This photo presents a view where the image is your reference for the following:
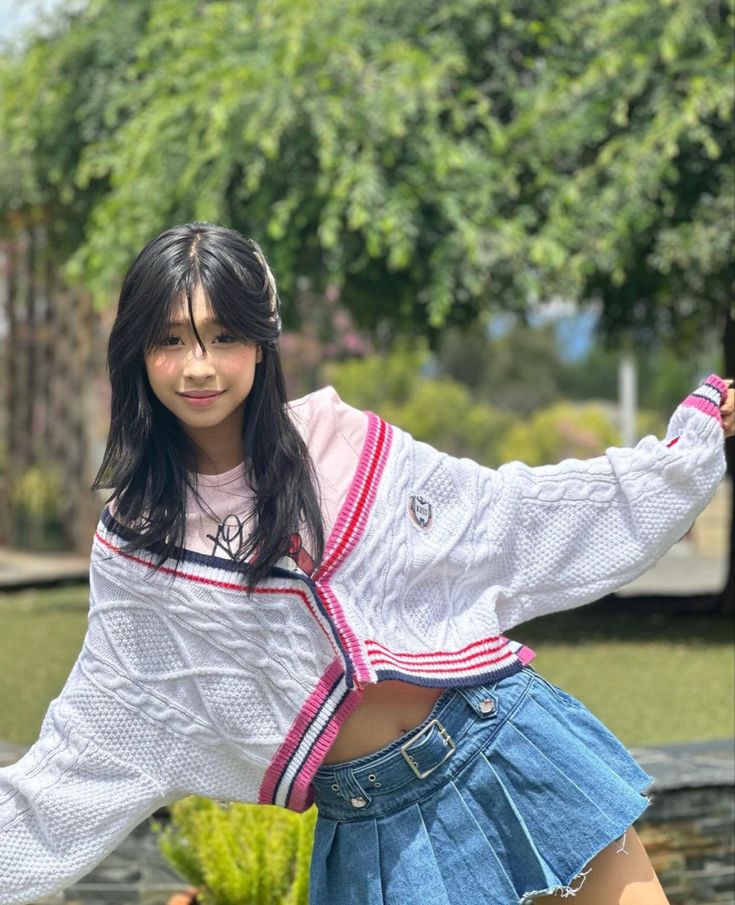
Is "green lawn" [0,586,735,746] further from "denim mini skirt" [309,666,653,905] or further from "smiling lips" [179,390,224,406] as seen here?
"smiling lips" [179,390,224,406]

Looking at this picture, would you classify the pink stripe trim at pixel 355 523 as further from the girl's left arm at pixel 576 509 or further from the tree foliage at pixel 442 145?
the tree foliage at pixel 442 145

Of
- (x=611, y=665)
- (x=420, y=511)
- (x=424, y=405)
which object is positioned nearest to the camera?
(x=420, y=511)

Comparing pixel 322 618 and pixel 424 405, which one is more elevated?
pixel 322 618

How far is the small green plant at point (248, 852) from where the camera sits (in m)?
4.26

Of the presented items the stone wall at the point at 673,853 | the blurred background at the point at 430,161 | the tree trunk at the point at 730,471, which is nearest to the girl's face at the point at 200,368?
the stone wall at the point at 673,853

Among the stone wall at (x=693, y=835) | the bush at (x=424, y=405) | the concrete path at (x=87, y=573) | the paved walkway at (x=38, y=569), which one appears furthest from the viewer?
the bush at (x=424, y=405)

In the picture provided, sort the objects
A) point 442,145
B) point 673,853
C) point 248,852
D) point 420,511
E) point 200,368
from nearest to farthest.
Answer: point 200,368 → point 420,511 → point 248,852 → point 673,853 → point 442,145

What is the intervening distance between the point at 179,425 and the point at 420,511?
1.25 ft

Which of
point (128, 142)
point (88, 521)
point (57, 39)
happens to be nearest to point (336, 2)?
point (128, 142)

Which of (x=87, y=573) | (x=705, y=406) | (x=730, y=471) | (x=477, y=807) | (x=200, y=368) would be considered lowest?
(x=87, y=573)

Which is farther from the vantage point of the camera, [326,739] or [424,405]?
[424,405]

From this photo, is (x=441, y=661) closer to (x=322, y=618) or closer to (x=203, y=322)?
(x=322, y=618)

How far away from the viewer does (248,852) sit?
4320 mm

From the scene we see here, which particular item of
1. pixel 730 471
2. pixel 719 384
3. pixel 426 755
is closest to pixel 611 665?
pixel 730 471
